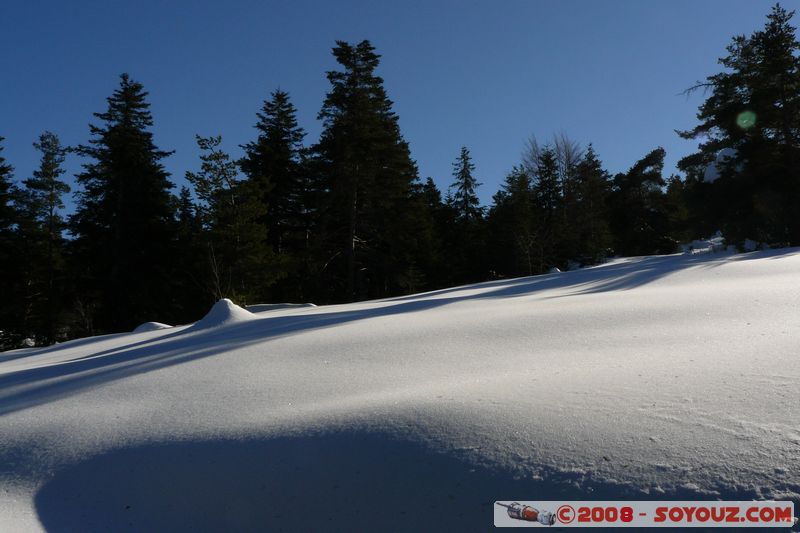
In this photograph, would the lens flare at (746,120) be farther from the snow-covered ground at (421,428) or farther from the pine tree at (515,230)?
the snow-covered ground at (421,428)

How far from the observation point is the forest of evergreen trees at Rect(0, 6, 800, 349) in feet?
52.2

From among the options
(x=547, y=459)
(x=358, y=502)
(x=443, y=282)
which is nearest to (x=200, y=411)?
(x=358, y=502)

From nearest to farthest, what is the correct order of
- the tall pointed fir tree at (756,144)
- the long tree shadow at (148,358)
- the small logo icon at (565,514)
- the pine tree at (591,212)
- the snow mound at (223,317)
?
1. the small logo icon at (565,514)
2. the long tree shadow at (148,358)
3. the snow mound at (223,317)
4. the tall pointed fir tree at (756,144)
5. the pine tree at (591,212)

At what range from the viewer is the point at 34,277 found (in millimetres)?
20672

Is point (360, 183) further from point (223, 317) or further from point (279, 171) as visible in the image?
point (223, 317)

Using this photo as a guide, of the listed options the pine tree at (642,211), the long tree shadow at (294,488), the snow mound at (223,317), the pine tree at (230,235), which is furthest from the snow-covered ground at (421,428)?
the pine tree at (642,211)

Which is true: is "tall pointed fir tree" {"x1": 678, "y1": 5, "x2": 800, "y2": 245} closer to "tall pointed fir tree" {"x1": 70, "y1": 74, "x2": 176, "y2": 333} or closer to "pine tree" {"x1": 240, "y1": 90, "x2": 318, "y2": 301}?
"pine tree" {"x1": 240, "y1": 90, "x2": 318, "y2": 301}

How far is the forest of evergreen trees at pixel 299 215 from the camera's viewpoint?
15.9 m

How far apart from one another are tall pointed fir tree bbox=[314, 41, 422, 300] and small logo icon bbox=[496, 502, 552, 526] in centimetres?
1834

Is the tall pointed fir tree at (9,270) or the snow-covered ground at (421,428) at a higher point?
the tall pointed fir tree at (9,270)

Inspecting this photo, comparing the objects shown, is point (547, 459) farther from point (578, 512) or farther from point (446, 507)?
point (446, 507)

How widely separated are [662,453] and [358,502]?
1.32 m

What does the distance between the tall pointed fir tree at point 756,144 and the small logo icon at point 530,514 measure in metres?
17.6

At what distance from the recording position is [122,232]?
21844 millimetres
